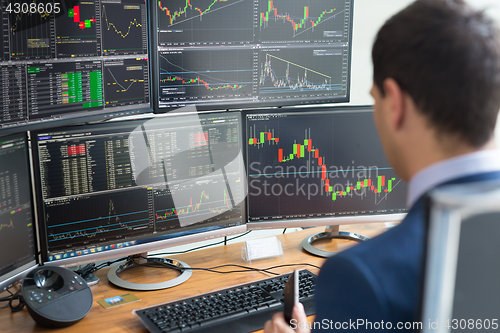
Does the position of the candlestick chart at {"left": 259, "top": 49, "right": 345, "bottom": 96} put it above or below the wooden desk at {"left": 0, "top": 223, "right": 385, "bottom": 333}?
above

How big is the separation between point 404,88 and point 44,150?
39.3 inches

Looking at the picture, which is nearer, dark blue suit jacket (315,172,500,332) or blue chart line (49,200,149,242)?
dark blue suit jacket (315,172,500,332)

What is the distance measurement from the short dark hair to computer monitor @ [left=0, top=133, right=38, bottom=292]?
102cm

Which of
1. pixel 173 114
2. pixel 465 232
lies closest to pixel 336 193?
pixel 173 114

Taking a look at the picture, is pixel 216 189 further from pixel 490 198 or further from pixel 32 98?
pixel 490 198

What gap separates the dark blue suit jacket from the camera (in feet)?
1.84

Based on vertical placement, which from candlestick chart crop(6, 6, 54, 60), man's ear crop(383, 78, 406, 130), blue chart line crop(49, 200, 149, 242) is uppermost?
candlestick chart crop(6, 6, 54, 60)

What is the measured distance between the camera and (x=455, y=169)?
64cm

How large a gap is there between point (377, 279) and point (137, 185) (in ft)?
3.37

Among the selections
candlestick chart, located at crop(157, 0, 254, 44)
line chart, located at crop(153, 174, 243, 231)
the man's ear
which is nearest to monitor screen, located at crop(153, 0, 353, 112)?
candlestick chart, located at crop(157, 0, 254, 44)

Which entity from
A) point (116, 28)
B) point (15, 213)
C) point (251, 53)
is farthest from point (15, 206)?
point (251, 53)

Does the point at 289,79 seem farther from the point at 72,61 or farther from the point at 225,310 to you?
the point at 225,310

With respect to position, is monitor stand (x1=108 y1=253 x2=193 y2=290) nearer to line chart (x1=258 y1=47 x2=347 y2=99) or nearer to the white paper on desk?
the white paper on desk

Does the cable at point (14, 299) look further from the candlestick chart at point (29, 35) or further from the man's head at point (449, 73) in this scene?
the man's head at point (449, 73)
